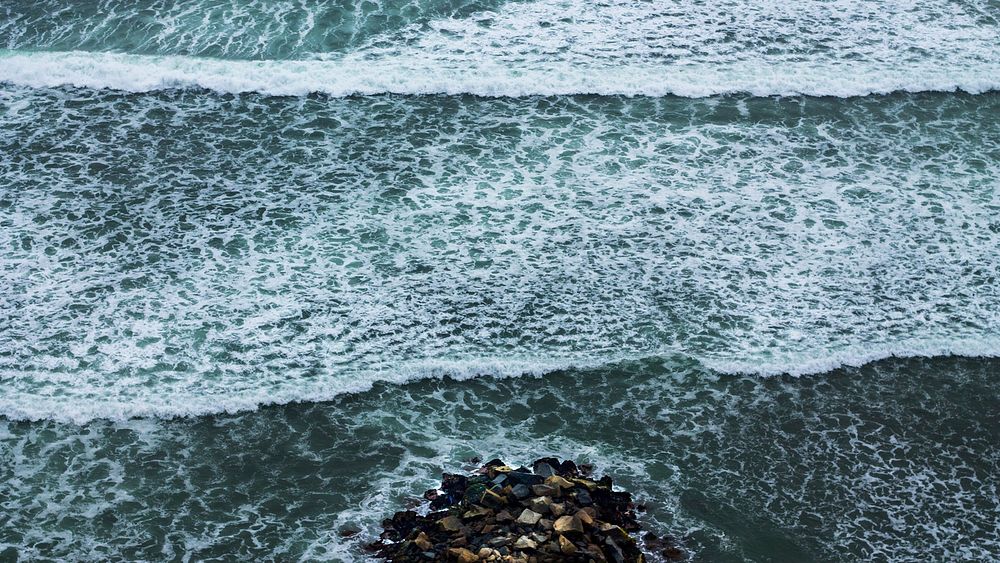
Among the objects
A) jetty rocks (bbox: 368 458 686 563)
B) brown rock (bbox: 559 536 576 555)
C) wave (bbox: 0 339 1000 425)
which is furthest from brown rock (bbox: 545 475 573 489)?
wave (bbox: 0 339 1000 425)

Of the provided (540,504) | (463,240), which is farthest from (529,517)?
(463,240)

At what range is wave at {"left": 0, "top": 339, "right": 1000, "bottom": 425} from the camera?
10.6 metres

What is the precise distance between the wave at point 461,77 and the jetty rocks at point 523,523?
27.0 ft

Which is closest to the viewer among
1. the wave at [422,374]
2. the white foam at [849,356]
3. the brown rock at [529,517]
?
the brown rock at [529,517]

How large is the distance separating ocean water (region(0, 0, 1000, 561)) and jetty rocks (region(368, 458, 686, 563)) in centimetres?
36

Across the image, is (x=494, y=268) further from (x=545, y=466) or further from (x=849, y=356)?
(x=849, y=356)

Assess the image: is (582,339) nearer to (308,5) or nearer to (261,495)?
(261,495)

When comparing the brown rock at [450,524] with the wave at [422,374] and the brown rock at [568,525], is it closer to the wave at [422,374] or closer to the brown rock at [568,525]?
the brown rock at [568,525]

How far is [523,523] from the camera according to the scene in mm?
8883

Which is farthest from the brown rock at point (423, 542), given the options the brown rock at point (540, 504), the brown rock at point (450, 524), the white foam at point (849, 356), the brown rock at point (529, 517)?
the white foam at point (849, 356)

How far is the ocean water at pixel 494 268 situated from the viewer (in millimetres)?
9914

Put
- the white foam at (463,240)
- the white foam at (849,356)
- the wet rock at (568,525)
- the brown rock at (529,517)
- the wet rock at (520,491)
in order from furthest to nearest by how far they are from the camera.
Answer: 1. the white foam at (463,240)
2. the white foam at (849,356)
3. the wet rock at (520,491)
4. the brown rock at (529,517)
5. the wet rock at (568,525)

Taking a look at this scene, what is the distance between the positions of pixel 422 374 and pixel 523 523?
2.69 m

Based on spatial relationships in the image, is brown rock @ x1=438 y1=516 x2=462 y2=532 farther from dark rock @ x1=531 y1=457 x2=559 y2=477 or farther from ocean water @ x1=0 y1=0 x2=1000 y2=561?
dark rock @ x1=531 y1=457 x2=559 y2=477
